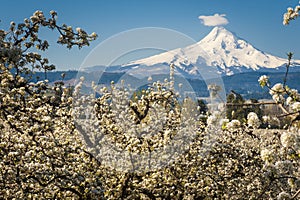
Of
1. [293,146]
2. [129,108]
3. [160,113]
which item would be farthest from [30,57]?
[293,146]

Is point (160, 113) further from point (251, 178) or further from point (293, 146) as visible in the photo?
point (293, 146)

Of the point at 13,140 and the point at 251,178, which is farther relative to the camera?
the point at 251,178

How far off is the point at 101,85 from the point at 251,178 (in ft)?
14.7

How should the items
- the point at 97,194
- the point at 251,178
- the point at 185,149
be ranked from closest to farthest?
the point at 97,194, the point at 185,149, the point at 251,178

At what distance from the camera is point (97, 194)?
5305 millimetres

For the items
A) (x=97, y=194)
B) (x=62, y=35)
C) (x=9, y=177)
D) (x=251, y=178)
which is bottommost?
(x=251, y=178)

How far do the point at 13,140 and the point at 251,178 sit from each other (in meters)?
6.03

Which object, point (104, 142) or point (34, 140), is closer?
point (34, 140)

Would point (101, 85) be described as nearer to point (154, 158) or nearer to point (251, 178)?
point (154, 158)

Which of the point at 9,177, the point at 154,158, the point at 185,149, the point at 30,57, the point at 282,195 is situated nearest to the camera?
the point at 282,195

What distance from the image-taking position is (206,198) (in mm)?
7691

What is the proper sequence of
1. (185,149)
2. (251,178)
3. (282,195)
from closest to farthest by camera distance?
(282,195)
(185,149)
(251,178)

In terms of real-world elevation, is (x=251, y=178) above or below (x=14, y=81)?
below

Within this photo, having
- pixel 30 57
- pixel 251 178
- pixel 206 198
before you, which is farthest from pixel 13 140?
pixel 251 178
